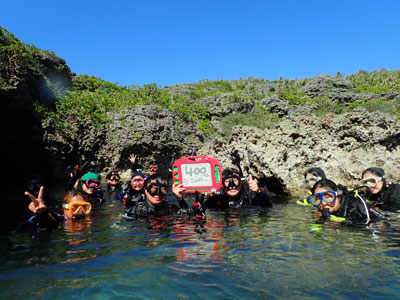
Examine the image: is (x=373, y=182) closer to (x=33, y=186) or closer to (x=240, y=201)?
(x=240, y=201)

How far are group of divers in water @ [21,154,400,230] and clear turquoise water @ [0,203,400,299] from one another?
1.07 ft

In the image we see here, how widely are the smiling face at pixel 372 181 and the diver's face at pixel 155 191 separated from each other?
3.75 meters

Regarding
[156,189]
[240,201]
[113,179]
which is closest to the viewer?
[156,189]

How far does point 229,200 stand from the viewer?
645cm

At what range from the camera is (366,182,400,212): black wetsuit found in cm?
538

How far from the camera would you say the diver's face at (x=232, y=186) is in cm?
599

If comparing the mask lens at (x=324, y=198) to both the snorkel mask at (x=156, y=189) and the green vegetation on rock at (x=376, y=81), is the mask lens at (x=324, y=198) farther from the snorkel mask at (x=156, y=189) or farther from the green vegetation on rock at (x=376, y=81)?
the green vegetation on rock at (x=376, y=81)

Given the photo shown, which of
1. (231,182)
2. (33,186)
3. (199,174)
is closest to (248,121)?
(231,182)

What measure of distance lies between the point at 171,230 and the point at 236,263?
5.70 feet

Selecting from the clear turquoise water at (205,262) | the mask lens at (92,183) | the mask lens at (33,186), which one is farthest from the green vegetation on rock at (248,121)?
the mask lens at (33,186)

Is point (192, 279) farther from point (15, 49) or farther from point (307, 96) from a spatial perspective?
point (307, 96)

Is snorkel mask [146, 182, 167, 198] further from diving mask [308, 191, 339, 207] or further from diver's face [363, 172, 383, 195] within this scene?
diver's face [363, 172, 383, 195]

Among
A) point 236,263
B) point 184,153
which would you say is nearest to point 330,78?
point 184,153

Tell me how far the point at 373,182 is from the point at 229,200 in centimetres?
285
